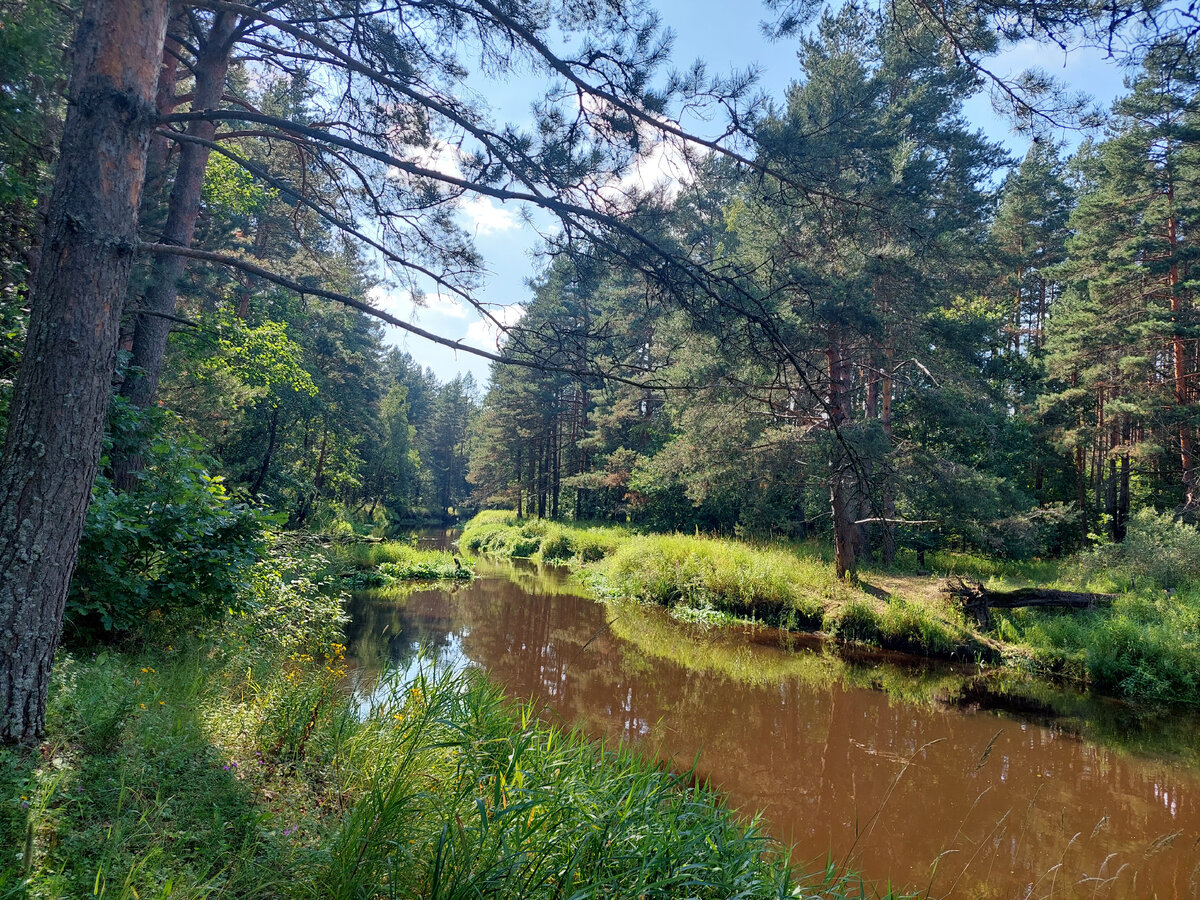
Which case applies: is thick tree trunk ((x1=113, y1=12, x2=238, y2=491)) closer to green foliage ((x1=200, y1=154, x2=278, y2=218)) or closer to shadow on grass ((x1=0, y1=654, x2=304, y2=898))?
green foliage ((x1=200, y1=154, x2=278, y2=218))

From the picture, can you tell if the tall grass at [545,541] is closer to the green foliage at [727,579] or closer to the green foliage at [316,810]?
the green foliage at [727,579]

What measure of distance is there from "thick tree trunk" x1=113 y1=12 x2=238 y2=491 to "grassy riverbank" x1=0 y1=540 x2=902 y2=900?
3143 mm

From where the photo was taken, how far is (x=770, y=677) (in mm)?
8773

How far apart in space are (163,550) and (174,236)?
12.0 ft

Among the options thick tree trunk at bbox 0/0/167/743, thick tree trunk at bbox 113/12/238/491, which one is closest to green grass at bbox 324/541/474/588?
thick tree trunk at bbox 113/12/238/491

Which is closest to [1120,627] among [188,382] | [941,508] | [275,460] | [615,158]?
[941,508]

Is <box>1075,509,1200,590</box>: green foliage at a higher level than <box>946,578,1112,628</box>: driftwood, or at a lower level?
higher

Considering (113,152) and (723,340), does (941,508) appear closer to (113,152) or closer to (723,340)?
(723,340)

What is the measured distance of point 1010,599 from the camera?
1048cm

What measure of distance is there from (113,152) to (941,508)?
13973mm

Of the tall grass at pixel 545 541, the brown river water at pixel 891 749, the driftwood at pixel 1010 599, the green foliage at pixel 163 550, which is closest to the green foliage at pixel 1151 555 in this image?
the driftwood at pixel 1010 599

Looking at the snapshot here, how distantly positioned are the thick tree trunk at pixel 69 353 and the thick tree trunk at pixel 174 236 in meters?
3.74

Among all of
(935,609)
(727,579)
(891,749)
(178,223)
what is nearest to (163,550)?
(178,223)

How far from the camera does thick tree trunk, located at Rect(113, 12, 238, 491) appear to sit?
601 centimetres
